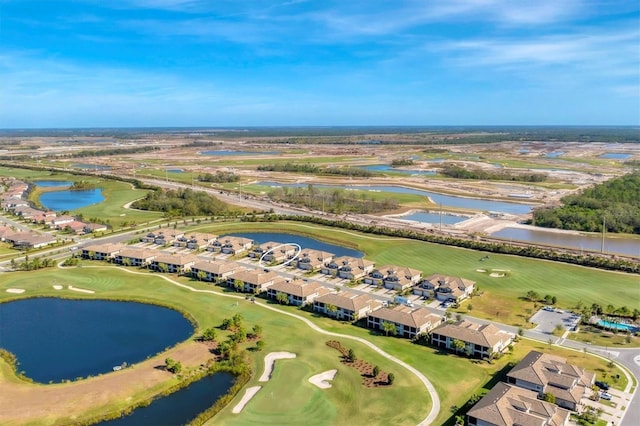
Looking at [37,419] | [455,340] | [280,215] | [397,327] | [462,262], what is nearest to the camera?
[37,419]

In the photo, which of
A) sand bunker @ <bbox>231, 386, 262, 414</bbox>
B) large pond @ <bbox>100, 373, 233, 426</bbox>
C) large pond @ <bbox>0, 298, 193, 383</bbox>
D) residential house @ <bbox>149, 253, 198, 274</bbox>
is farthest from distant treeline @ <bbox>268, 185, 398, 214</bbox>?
sand bunker @ <bbox>231, 386, 262, 414</bbox>

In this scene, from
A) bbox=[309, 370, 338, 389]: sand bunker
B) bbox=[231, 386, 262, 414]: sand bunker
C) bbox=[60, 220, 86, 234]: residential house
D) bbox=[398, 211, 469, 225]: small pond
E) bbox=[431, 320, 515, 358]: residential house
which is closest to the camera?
bbox=[231, 386, 262, 414]: sand bunker

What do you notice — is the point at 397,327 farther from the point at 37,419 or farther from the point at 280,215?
the point at 280,215

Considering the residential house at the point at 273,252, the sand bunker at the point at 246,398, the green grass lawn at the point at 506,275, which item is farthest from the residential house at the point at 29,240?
the sand bunker at the point at 246,398

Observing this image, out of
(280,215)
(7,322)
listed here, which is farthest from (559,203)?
(7,322)

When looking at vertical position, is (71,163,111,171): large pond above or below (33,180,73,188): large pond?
above

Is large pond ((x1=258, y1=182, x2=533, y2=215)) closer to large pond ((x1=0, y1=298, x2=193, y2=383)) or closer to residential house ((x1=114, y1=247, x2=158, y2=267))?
residential house ((x1=114, y1=247, x2=158, y2=267))
